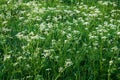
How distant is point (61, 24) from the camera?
23.0 ft

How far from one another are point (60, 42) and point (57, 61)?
2.13 ft

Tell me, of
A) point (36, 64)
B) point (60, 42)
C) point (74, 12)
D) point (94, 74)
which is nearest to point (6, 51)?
point (36, 64)

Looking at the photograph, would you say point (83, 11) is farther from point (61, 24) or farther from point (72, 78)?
point (72, 78)

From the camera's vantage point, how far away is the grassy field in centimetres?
524

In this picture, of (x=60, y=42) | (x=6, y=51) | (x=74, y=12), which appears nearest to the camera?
(x=6, y=51)

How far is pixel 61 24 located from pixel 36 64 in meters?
1.87

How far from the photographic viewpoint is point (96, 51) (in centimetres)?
578

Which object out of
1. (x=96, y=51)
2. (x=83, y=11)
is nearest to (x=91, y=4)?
(x=83, y=11)

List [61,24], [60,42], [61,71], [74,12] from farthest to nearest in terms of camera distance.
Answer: [74,12], [61,24], [60,42], [61,71]

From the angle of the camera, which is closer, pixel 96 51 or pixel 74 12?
pixel 96 51

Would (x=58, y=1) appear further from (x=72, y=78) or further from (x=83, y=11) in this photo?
(x=72, y=78)

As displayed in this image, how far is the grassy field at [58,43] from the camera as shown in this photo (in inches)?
206

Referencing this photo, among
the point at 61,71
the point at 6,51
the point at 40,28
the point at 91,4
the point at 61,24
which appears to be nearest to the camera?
the point at 61,71

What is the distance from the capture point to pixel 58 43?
235 inches
